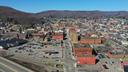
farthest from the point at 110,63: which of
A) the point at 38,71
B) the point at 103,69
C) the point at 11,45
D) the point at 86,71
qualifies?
the point at 11,45

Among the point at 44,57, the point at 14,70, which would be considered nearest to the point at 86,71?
the point at 14,70

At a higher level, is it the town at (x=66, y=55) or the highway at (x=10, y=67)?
the highway at (x=10, y=67)

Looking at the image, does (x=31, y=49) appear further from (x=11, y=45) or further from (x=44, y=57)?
(x=44, y=57)

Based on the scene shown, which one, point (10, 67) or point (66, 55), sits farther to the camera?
point (66, 55)

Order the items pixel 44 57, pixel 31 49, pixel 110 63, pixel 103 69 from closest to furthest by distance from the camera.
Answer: pixel 103 69, pixel 110 63, pixel 44 57, pixel 31 49

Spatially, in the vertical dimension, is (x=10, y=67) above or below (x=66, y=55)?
above

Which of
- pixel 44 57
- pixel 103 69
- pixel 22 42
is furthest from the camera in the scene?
pixel 22 42

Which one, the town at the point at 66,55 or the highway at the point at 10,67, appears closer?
the highway at the point at 10,67

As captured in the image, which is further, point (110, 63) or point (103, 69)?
point (110, 63)

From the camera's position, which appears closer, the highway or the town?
the highway

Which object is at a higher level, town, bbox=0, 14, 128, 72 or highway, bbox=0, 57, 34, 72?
highway, bbox=0, 57, 34, 72
